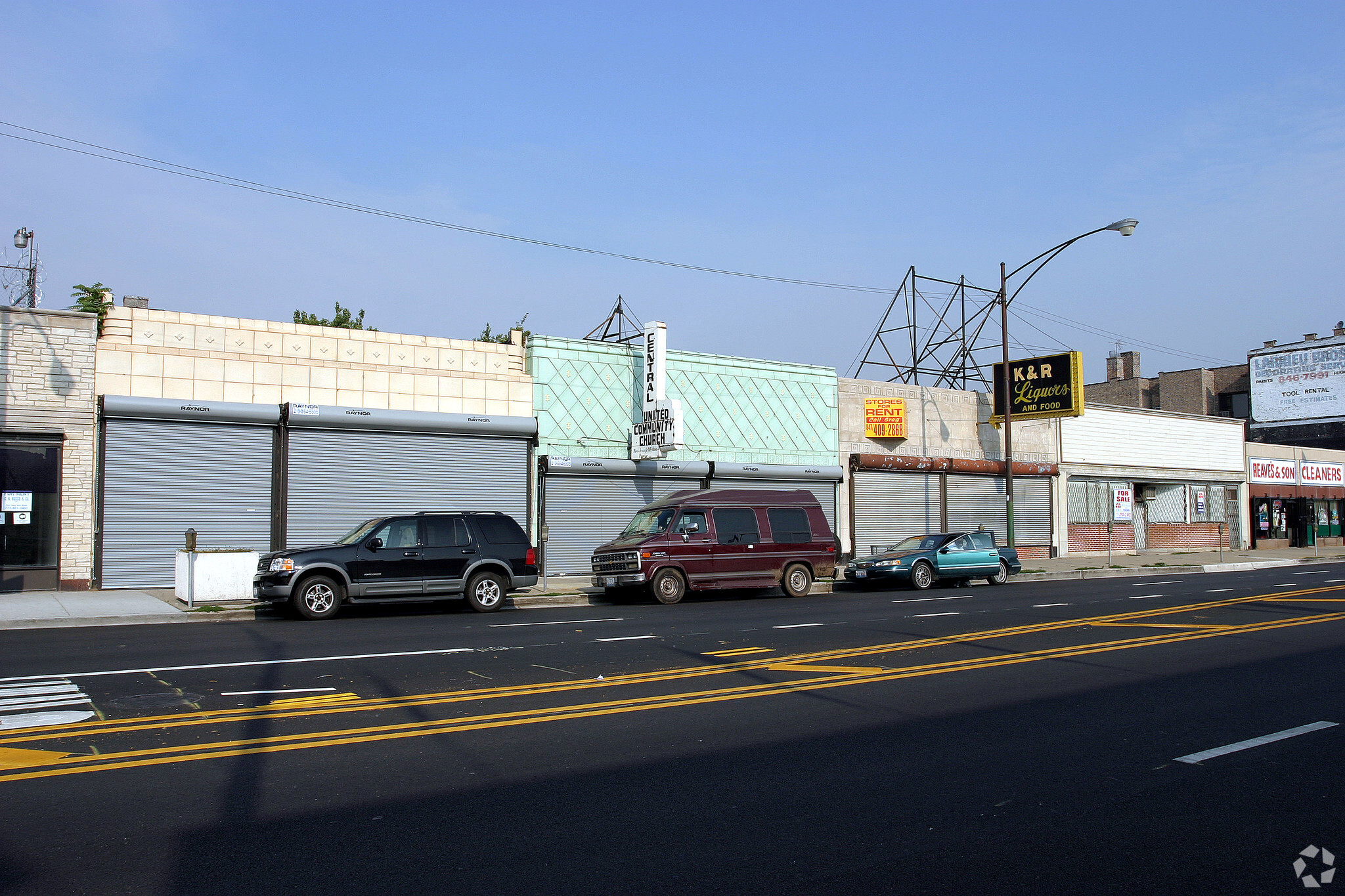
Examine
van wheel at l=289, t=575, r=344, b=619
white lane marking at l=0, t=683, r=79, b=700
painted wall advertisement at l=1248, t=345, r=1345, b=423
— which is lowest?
white lane marking at l=0, t=683, r=79, b=700

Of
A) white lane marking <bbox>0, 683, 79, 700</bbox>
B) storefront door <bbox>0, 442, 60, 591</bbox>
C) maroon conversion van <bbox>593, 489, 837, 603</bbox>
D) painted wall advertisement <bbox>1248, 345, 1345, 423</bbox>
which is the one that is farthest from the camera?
painted wall advertisement <bbox>1248, 345, 1345, 423</bbox>

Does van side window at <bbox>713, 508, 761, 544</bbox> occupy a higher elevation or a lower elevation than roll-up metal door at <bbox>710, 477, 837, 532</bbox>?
lower

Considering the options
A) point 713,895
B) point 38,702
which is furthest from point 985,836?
point 38,702

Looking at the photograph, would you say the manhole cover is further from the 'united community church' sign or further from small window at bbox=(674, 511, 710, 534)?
the 'united community church' sign

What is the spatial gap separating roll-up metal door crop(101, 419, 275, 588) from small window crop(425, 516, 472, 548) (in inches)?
230

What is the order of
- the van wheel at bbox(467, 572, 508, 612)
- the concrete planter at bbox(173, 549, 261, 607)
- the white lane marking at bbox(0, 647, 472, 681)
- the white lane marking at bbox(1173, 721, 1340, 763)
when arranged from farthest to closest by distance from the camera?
the van wheel at bbox(467, 572, 508, 612), the concrete planter at bbox(173, 549, 261, 607), the white lane marking at bbox(0, 647, 472, 681), the white lane marking at bbox(1173, 721, 1340, 763)

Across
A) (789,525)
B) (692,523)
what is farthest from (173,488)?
(789,525)

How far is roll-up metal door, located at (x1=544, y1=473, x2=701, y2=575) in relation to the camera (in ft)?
83.3

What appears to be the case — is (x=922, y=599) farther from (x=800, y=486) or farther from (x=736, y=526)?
(x=800, y=486)

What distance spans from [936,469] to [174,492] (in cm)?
2277

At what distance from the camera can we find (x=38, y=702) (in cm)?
841

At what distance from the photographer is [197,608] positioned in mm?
16703

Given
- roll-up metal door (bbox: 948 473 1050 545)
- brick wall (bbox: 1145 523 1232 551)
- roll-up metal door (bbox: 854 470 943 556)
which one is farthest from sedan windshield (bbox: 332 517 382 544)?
brick wall (bbox: 1145 523 1232 551)

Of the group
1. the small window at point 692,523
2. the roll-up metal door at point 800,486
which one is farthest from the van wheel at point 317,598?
→ the roll-up metal door at point 800,486
